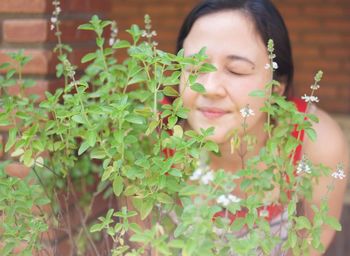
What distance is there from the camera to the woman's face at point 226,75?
1978mm

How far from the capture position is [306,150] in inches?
91.7

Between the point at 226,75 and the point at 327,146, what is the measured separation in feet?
1.89

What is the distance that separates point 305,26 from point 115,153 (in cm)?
442

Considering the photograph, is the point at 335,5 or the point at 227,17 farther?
the point at 335,5

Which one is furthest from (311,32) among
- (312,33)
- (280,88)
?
(280,88)

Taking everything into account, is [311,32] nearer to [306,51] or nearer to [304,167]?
[306,51]

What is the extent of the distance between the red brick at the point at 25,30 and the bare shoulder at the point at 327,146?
0.99 m

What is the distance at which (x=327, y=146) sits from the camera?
7.72 ft

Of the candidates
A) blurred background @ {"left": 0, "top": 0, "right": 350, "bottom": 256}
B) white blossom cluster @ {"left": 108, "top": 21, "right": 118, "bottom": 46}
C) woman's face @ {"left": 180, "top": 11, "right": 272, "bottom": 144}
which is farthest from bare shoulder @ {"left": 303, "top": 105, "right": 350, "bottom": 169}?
blurred background @ {"left": 0, "top": 0, "right": 350, "bottom": 256}

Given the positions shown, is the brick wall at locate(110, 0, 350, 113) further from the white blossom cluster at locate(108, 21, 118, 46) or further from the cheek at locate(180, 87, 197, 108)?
the cheek at locate(180, 87, 197, 108)

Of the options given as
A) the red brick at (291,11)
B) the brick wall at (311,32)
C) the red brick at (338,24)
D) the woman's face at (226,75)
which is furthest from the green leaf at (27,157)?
the red brick at (338,24)

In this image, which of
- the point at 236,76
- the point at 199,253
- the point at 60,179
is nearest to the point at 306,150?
the point at 236,76

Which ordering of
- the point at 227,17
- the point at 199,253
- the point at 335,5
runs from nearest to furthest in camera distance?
the point at 199,253
the point at 227,17
the point at 335,5

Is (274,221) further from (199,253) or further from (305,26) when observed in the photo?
(305,26)
